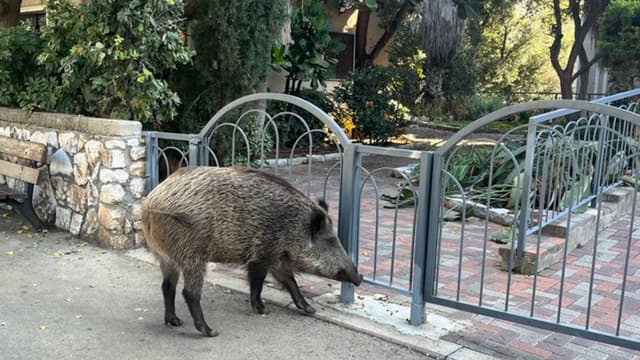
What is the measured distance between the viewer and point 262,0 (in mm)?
7422

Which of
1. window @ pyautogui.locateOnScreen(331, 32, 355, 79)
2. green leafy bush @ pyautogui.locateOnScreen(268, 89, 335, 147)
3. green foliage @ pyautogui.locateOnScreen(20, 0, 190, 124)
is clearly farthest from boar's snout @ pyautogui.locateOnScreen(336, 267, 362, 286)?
window @ pyautogui.locateOnScreen(331, 32, 355, 79)

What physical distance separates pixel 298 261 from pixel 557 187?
268cm

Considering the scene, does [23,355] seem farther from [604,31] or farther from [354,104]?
[604,31]

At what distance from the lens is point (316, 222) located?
3707mm

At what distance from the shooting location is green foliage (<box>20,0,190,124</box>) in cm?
536

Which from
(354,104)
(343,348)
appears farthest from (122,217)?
(354,104)

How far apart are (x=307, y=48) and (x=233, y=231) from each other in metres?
8.35

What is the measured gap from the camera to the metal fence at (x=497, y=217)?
361 centimetres

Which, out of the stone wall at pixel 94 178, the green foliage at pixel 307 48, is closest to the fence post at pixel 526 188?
the stone wall at pixel 94 178

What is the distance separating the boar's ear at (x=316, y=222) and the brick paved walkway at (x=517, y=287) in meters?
0.37

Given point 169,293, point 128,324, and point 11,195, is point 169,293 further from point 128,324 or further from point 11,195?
point 11,195

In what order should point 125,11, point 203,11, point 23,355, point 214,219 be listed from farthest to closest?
point 203,11, point 125,11, point 214,219, point 23,355

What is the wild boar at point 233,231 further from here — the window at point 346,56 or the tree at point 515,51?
the tree at point 515,51

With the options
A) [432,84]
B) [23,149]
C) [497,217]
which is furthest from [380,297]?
[432,84]
